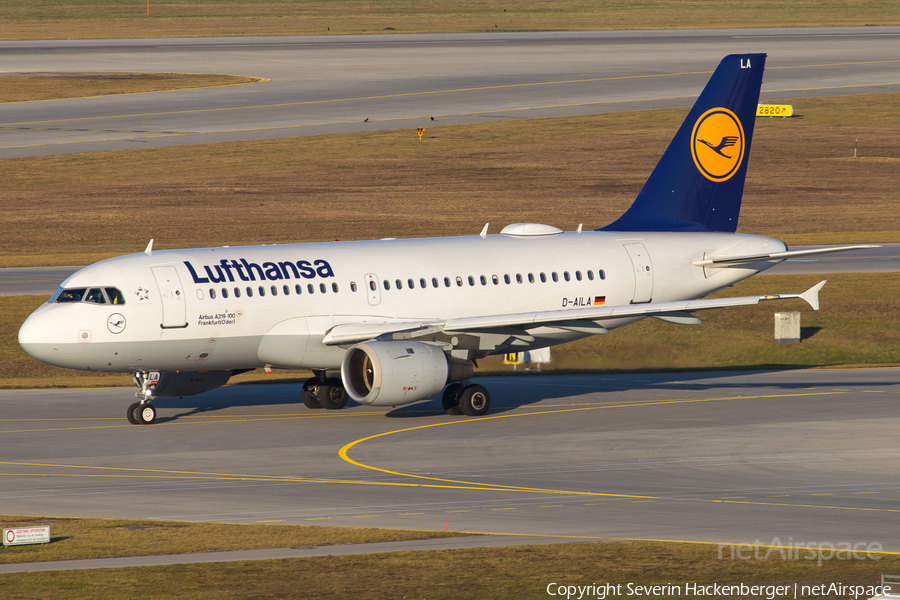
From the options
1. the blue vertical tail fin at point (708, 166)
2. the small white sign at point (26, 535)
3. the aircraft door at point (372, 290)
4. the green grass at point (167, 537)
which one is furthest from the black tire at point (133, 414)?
the blue vertical tail fin at point (708, 166)

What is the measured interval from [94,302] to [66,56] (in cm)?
10594

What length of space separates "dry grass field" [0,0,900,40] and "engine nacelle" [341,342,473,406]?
12643 cm

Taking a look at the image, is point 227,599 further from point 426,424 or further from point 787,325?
point 787,325

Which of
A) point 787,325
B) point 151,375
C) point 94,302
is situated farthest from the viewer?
point 787,325

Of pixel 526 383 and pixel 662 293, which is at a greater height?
pixel 662 293

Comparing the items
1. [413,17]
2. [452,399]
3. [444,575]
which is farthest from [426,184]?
[413,17]

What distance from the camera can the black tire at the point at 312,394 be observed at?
4272 cm

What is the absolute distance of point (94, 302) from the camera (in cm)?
3725

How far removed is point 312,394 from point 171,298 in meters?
6.97

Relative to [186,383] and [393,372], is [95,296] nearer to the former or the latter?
[186,383]

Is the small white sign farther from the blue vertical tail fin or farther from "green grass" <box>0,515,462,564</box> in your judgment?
the blue vertical tail fin

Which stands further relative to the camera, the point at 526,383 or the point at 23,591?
the point at 526,383

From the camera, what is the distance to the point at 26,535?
79.9 ft

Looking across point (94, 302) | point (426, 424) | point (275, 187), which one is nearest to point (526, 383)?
point (426, 424)
